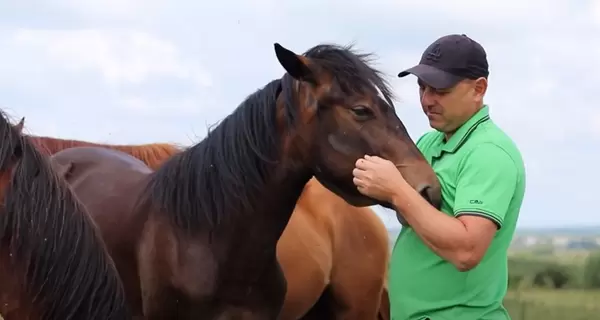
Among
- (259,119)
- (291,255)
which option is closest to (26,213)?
(259,119)

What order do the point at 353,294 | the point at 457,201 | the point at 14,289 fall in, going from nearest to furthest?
the point at 14,289, the point at 457,201, the point at 353,294

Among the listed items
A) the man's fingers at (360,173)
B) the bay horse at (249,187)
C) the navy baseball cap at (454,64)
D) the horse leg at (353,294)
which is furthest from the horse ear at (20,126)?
the horse leg at (353,294)

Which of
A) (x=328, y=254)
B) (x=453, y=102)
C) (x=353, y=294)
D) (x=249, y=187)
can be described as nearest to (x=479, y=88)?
(x=453, y=102)

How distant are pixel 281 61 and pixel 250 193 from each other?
0.59m

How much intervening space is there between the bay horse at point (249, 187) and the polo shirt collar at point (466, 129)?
1.52 feet

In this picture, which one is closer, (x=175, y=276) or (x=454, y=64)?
(x=454, y=64)

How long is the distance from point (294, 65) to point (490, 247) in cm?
119

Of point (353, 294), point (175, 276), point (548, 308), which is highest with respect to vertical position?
point (175, 276)

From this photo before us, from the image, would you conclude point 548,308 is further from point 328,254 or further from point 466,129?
point 466,129

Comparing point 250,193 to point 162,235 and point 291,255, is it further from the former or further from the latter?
point 291,255

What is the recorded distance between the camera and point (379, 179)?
306cm

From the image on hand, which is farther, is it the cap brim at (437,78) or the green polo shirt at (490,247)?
the cap brim at (437,78)

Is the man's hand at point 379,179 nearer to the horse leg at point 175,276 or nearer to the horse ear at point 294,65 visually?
the horse ear at point 294,65

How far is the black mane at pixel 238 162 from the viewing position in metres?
3.94
